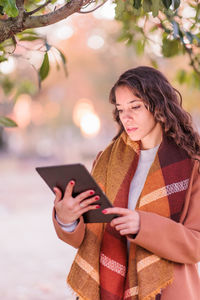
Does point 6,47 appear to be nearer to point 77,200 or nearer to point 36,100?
point 77,200

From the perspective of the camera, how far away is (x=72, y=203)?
2074 millimetres

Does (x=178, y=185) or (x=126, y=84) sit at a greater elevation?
(x=126, y=84)

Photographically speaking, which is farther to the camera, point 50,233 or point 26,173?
point 26,173

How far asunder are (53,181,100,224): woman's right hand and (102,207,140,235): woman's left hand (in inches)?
3.0

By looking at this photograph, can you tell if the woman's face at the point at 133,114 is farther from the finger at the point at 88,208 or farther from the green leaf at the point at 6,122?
the green leaf at the point at 6,122

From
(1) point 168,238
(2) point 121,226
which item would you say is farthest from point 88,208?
(1) point 168,238

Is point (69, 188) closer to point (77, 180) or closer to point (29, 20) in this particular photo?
point (77, 180)

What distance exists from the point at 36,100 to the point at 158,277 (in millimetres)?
31824

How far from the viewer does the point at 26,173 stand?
2364cm

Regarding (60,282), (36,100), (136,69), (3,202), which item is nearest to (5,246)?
(60,282)

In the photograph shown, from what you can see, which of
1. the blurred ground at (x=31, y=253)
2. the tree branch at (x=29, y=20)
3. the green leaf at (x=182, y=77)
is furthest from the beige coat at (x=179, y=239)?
the blurred ground at (x=31, y=253)

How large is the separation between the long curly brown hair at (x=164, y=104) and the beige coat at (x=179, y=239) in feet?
0.54

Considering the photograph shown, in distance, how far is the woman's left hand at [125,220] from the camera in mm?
2036

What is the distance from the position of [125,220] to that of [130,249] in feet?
1.12
